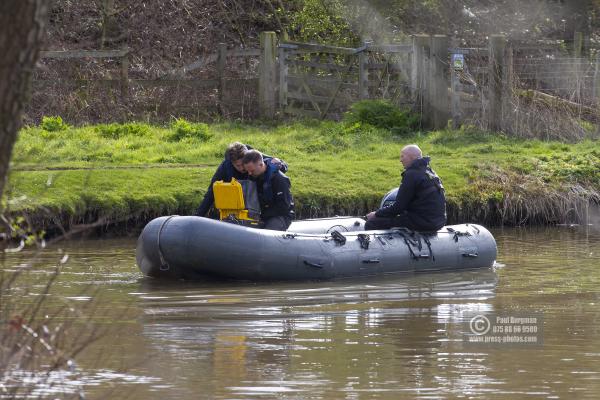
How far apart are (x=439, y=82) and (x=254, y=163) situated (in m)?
8.76

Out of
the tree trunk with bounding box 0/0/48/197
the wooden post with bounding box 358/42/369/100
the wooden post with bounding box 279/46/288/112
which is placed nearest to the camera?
the tree trunk with bounding box 0/0/48/197

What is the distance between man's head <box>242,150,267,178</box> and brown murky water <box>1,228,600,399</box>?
45.8 inches

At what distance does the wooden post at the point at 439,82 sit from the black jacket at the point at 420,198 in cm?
713

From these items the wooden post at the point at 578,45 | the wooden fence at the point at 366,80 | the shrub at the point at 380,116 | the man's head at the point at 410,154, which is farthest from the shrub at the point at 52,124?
the wooden post at the point at 578,45

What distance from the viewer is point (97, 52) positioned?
63.2 feet

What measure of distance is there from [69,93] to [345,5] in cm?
640

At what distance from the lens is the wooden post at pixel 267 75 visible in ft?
67.2

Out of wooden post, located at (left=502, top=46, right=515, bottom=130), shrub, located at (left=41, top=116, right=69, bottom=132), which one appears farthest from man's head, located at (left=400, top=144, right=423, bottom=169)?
shrub, located at (left=41, top=116, right=69, bottom=132)

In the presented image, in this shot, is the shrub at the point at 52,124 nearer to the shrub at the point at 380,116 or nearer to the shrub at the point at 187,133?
the shrub at the point at 187,133

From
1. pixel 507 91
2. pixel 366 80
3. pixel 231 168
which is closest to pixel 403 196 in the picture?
pixel 231 168

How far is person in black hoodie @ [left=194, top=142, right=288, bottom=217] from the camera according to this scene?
1131cm

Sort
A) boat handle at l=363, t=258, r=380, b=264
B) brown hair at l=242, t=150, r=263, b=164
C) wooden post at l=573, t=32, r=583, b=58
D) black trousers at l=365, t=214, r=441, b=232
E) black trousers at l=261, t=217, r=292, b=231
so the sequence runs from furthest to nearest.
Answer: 1. wooden post at l=573, t=32, r=583, b=58
2. black trousers at l=365, t=214, r=441, b=232
3. boat handle at l=363, t=258, r=380, b=264
4. black trousers at l=261, t=217, r=292, b=231
5. brown hair at l=242, t=150, r=263, b=164

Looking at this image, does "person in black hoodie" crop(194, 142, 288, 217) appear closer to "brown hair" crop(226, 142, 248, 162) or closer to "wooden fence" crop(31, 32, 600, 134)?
"brown hair" crop(226, 142, 248, 162)

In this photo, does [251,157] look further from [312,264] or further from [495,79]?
[495,79]
